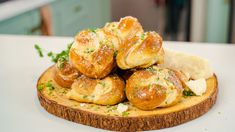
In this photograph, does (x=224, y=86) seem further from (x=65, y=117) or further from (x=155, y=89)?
(x=65, y=117)

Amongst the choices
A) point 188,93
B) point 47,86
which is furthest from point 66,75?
point 188,93

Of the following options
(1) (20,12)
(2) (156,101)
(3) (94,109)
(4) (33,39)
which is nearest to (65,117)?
(3) (94,109)

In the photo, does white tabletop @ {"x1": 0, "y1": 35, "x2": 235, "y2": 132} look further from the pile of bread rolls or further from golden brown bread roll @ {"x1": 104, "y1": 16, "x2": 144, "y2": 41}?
golden brown bread roll @ {"x1": 104, "y1": 16, "x2": 144, "y2": 41}

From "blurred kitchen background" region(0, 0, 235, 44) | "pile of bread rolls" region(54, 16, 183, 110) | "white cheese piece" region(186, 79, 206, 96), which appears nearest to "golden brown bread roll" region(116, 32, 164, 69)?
"pile of bread rolls" region(54, 16, 183, 110)

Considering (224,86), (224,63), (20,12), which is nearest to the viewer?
(224,86)

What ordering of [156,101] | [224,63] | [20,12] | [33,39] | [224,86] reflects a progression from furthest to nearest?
[20,12]
[33,39]
[224,63]
[224,86]
[156,101]

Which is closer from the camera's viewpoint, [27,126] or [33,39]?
[27,126]
